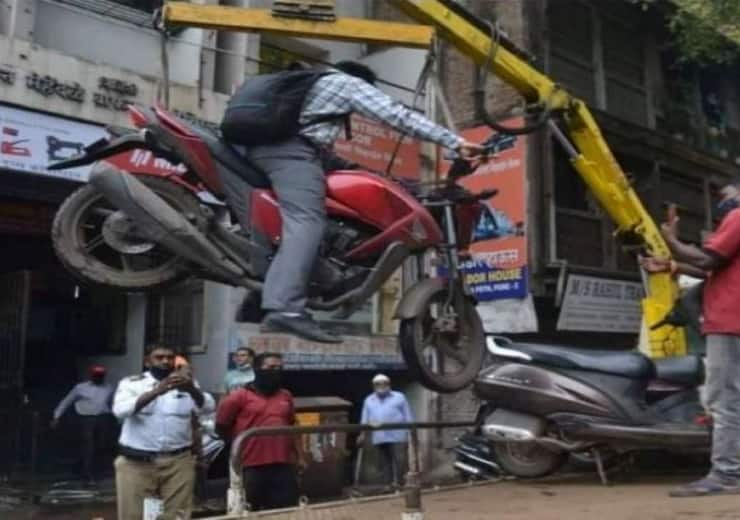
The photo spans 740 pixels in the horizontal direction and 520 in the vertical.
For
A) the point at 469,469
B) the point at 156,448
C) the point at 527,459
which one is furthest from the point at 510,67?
the point at 469,469

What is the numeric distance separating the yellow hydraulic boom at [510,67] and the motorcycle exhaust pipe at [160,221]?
933 millimetres

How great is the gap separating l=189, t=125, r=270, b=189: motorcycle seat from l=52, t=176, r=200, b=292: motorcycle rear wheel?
0.87ft

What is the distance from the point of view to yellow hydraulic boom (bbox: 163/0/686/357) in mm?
4688

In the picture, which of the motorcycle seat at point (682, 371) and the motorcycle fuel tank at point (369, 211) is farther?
the motorcycle seat at point (682, 371)

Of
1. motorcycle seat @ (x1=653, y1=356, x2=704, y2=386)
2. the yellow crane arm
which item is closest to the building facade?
the yellow crane arm

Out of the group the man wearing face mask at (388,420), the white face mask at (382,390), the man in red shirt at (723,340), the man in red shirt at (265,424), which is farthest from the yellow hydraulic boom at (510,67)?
the white face mask at (382,390)

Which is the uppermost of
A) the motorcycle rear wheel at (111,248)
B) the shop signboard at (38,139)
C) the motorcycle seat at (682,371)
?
the shop signboard at (38,139)

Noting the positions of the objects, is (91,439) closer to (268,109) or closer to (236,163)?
(236,163)

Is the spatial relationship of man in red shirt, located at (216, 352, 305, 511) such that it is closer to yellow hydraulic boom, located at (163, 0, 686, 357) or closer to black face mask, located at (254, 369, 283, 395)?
black face mask, located at (254, 369, 283, 395)

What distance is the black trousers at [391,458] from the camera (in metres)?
10.2

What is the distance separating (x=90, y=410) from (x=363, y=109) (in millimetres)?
7551

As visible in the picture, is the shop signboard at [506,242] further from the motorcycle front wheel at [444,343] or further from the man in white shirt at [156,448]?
the motorcycle front wheel at [444,343]

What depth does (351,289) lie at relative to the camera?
4266 millimetres

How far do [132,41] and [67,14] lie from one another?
2.77ft
